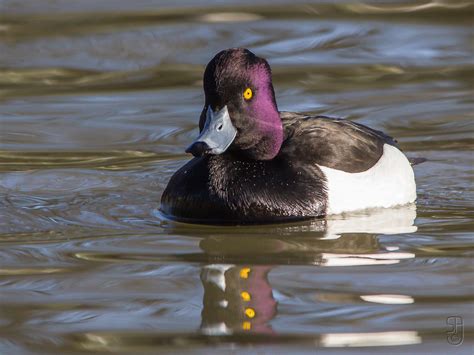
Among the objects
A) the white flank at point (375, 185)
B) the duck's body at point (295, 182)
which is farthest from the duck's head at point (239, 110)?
the white flank at point (375, 185)

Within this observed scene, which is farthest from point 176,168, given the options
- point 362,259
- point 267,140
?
point 362,259

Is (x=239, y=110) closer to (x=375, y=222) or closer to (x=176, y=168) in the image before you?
(x=375, y=222)

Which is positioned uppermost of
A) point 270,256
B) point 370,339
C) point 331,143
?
point 331,143

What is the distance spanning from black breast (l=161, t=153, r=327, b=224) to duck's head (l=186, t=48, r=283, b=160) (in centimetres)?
13

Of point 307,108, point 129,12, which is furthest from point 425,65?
point 129,12

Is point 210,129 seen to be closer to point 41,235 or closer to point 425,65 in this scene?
point 41,235

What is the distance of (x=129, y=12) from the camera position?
13039mm

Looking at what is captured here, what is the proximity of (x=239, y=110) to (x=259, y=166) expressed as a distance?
0.37 m

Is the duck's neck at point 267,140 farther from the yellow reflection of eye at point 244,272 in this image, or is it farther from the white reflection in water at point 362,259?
the yellow reflection of eye at point 244,272

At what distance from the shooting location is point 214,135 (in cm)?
725

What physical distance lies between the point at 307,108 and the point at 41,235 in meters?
3.73

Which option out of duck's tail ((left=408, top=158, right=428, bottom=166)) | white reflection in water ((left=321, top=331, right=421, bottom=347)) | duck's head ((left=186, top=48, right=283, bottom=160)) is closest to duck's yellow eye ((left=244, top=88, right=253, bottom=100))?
duck's head ((left=186, top=48, right=283, bottom=160))

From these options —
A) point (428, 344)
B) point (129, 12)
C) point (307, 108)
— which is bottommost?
point (428, 344)

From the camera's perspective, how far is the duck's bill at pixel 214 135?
7209mm
